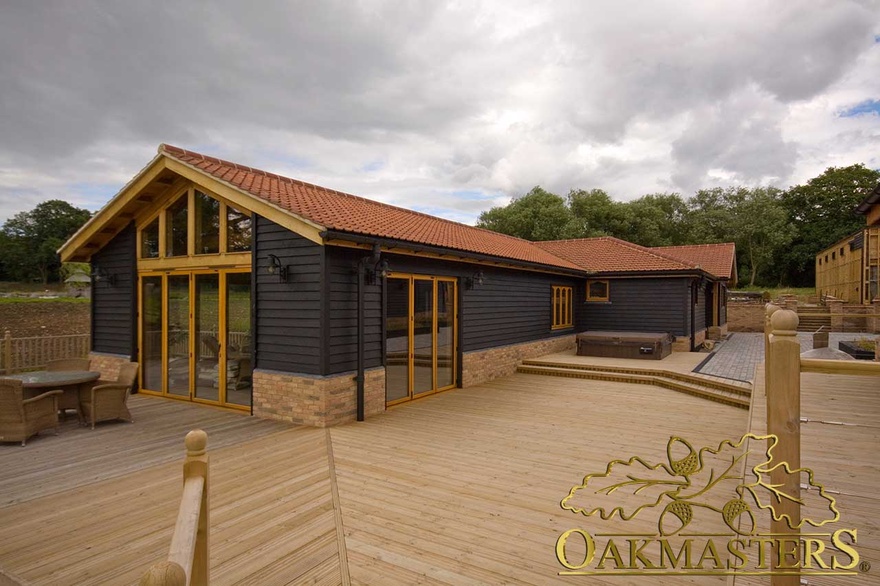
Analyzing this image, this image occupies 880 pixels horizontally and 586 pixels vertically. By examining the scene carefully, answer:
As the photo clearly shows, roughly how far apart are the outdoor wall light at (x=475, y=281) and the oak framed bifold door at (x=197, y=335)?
166 inches

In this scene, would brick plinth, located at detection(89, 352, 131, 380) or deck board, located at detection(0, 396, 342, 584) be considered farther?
brick plinth, located at detection(89, 352, 131, 380)

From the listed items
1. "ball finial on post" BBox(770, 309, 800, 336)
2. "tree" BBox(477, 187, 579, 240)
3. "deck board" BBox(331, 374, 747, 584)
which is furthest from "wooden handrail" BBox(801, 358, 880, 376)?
"tree" BBox(477, 187, 579, 240)

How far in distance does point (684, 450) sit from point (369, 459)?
3.79 m

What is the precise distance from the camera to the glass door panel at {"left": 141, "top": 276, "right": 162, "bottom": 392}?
8422 millimetres

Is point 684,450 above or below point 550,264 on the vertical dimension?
below

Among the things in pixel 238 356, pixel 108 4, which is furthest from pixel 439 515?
pixel 108 4

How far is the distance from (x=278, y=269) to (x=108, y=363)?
4.99 metres

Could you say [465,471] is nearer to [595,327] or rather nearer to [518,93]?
[595,327]

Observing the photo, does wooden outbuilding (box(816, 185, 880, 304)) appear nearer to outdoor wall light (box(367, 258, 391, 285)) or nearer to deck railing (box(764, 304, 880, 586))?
outdoor wall light (box(367, 258, 391, 285))

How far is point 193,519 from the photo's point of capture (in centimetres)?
166

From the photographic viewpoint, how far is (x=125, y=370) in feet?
22.6

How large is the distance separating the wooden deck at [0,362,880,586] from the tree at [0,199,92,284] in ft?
149

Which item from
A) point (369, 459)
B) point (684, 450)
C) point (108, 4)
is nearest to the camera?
point (369, 459)

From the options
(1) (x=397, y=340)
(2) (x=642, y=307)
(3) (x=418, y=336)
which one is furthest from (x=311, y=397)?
(2) (x=642, y=307)
